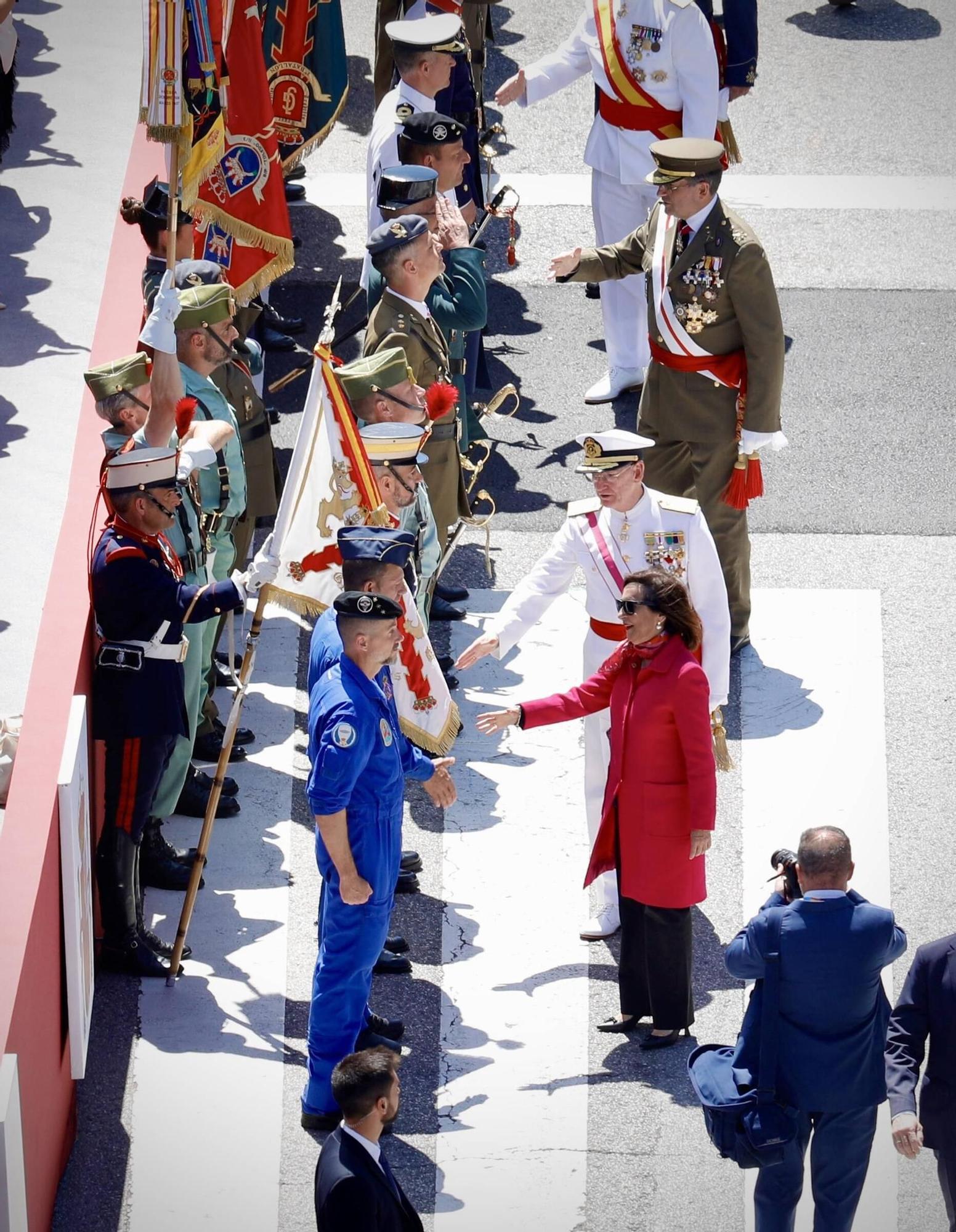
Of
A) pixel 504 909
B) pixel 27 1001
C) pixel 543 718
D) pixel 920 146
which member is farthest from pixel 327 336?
pixel 920 146

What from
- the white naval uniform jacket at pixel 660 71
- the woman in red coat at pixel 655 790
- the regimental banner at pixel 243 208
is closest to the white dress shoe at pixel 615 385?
the white naval uniform jacket at pixel 660 71

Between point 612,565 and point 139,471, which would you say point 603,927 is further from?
point 139,471

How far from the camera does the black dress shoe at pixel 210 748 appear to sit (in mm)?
8484

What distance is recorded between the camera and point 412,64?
10164 millimetres

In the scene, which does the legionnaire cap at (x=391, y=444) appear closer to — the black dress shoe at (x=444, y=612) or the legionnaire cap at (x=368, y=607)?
the legionnaire cap at (x=368, y=607)

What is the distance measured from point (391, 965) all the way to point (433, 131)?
382 cm

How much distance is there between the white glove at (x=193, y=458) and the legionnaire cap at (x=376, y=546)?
843 millimetres

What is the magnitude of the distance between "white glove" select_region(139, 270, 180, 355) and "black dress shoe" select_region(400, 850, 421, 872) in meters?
2.05

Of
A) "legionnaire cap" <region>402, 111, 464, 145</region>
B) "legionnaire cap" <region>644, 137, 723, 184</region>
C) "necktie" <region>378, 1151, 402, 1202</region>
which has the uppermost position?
"legionnaire cap" <region>402, 111, 464, 145</region>

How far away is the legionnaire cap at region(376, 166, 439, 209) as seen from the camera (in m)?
8.79

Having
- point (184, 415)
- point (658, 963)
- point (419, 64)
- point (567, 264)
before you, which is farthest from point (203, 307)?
point (658, 963)

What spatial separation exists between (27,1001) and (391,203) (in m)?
4.15

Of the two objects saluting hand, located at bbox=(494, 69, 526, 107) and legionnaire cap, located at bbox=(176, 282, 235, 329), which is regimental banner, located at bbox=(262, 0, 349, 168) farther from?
legionnaire cap, located at bbox=(176, 282, 235, 329)

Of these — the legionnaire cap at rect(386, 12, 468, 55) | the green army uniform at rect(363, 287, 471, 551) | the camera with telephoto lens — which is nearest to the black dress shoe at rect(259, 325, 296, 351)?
the legionnaire cap at rect(386, 12, 468, 55)
